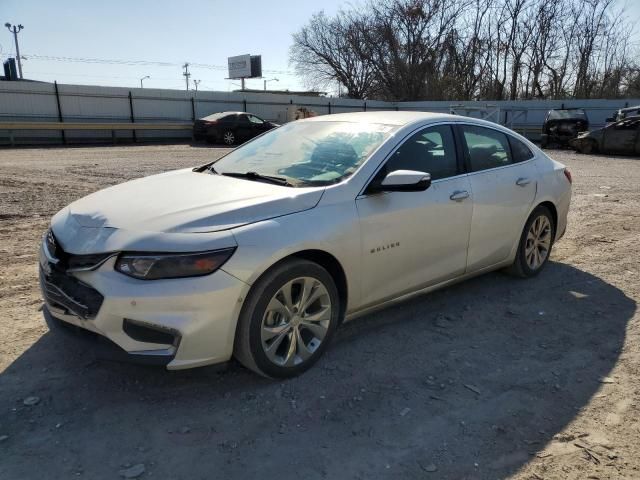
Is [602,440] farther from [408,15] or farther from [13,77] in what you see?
[408,15]

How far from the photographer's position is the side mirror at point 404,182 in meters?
3.38

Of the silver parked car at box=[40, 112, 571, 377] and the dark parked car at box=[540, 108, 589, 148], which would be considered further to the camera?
the dark parked car at box=[540, 108, 589, 148]

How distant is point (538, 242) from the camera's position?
202 inches

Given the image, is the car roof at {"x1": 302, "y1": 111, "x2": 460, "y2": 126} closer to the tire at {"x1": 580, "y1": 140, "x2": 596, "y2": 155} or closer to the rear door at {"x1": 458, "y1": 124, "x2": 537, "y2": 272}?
the rear door at {"x1": 458, "y1": 124, "x2": 537, "y2": 272}

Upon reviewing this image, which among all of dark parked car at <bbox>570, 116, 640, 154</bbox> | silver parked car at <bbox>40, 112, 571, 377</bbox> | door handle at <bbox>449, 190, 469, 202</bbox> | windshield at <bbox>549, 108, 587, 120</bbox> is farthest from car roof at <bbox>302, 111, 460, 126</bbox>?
windshield at <bbox>549, 108, 587, 120</bbox>

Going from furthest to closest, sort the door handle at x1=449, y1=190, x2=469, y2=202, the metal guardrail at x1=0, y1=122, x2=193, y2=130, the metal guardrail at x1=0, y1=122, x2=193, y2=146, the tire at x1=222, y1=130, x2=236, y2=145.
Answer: the tire at x1=222, y1=130, x2=236, y2=145 < the metal guardrail at x1=0, y1=122, x2=193, y2=130 < the metal guardrail at x1=0, y1=122, x2=193, y2=146 < the door handle at x1=449, y1=190, x2=469, y2=202

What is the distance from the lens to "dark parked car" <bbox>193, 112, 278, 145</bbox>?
75.3 ft

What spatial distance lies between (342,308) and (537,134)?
2829 cm

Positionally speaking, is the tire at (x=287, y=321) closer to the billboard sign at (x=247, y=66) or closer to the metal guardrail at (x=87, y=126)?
the metal guardrail at (x=87, y=126)

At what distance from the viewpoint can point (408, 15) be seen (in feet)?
142

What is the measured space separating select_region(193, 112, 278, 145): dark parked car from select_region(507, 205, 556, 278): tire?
19.1m

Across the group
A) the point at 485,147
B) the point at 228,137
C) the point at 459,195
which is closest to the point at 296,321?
the point at 459,195

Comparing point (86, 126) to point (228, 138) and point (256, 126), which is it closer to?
point (228, 138)

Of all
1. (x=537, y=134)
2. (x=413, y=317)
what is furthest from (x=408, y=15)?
(x=413, y=317)
